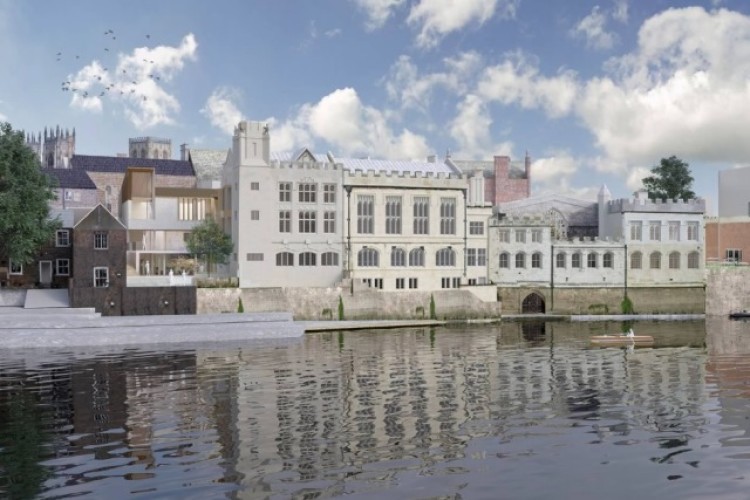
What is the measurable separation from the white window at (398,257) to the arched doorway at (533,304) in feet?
47.3

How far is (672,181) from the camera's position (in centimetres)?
11244

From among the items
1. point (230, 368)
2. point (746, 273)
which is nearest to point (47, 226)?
point (230, 368)

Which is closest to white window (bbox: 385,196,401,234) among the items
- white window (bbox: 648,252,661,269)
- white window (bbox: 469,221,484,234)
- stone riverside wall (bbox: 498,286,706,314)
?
white window (bbox: 469,221,484,234)

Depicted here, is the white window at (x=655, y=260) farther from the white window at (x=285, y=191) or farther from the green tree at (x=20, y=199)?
the green tree at (x=20, y=199)

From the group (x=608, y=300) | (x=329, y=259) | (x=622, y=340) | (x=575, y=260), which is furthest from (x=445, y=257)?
(x=622, y=340)

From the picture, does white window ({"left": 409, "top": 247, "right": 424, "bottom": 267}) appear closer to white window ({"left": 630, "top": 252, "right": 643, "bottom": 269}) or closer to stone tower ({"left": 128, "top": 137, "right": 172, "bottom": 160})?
white window ({"left": 630, "top": 252, "right": 643, "bottom": 269})

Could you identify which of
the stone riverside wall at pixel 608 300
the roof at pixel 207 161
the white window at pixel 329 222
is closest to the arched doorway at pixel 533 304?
the stone riverside wall at pixel 608 300

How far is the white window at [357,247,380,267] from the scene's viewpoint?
277 feet

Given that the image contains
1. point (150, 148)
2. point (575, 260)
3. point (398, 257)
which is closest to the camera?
point (398, 257)

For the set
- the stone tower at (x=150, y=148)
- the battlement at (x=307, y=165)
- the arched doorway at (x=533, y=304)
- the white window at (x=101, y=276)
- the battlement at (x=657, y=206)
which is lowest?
the arched doorway at (x=533, y=304)

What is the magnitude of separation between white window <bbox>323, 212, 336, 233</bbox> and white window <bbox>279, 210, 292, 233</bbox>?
11.8 feet

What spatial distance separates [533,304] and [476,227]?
1051cm

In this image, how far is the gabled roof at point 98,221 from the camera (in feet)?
240

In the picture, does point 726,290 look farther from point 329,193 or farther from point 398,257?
point 329,193
